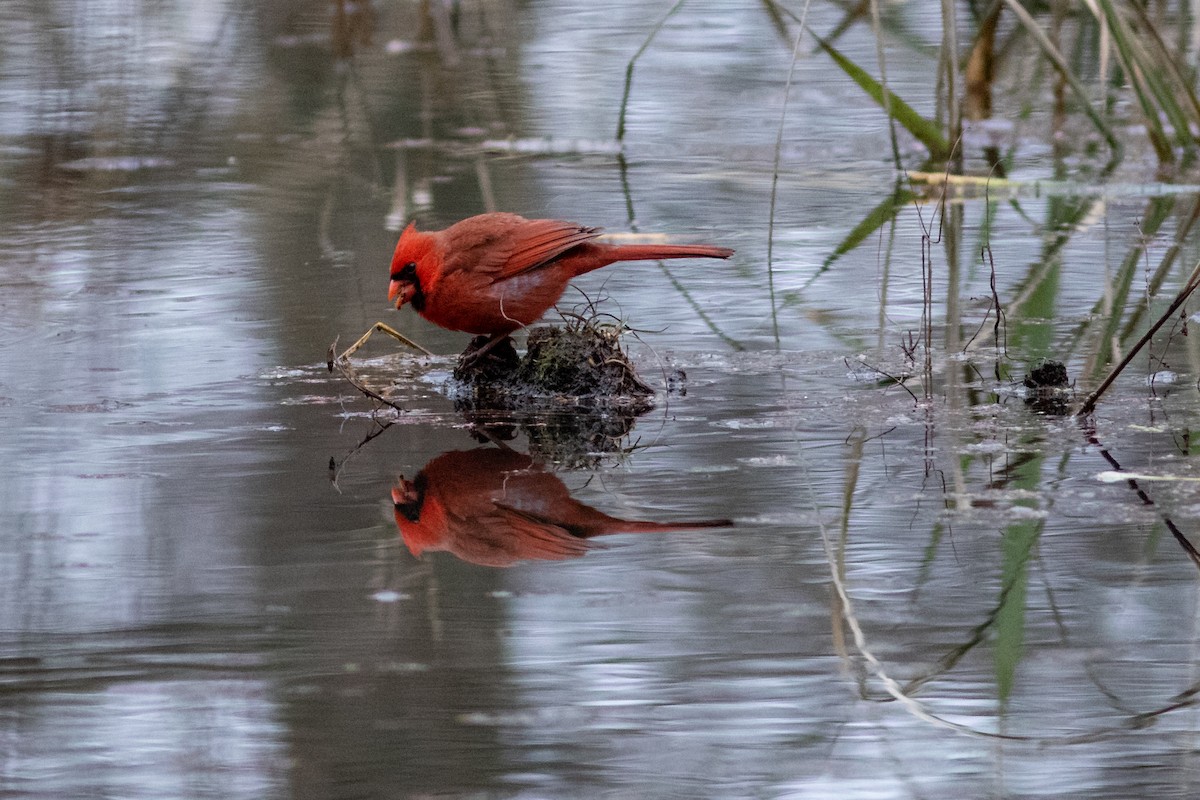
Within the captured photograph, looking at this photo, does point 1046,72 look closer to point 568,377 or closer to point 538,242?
point 538,242

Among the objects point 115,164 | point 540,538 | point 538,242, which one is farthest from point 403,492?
point 115,164

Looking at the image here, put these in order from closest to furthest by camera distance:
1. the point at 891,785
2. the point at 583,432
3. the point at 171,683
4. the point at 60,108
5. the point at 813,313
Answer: the point at 891,785 < the point at 171,683 < the point at 583,432 < the point at 813,313 < the point at 60,108

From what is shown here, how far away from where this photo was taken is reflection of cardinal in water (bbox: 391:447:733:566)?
3.63 m

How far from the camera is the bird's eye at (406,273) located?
473cm

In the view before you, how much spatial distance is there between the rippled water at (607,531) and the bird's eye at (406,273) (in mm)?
330

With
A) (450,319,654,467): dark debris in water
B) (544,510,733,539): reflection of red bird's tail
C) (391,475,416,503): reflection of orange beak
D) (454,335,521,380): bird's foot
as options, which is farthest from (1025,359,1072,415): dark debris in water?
(391,475,416,503): reflection of orange beak

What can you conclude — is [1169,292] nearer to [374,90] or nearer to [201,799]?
[201,799]

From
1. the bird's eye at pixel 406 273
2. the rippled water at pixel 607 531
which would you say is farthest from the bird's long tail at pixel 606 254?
the bird's eye at pixel 406 273

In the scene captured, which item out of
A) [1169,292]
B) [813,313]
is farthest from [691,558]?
[1169,292]

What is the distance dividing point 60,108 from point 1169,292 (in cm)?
685

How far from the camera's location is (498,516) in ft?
12.5

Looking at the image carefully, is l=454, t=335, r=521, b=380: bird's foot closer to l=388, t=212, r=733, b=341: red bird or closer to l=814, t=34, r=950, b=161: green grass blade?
l=388, t=212, r=733, b=341: red bird

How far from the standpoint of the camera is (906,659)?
9.84ft

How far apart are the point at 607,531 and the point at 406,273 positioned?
1318 millimetres
